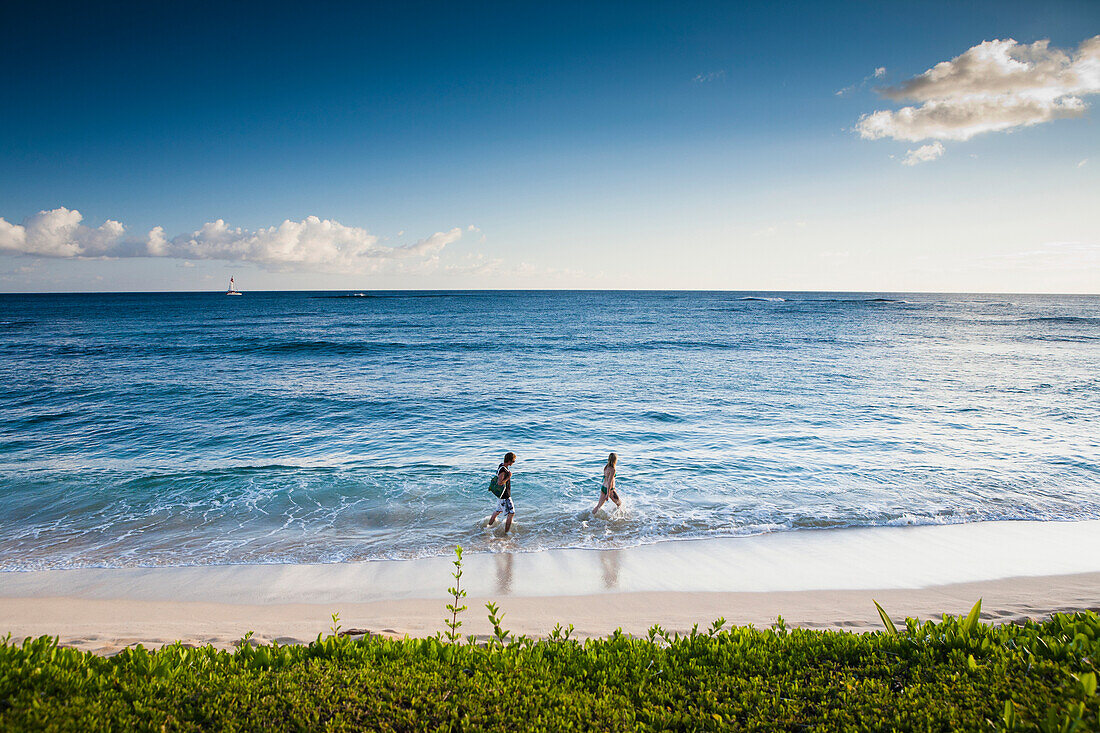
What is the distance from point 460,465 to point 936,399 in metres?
21.0

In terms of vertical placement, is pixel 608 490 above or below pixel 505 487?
below

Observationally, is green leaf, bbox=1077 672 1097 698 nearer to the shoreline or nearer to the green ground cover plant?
the green ground cover plant

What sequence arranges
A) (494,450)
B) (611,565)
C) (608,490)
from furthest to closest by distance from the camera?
1. (494,450)
2. (608,490)
3. (611,565)

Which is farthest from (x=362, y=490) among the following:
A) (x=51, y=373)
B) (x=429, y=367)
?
(x=51, y=373)

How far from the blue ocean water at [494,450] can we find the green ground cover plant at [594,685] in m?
5.42

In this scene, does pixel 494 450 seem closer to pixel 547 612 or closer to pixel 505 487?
pixel 505 487

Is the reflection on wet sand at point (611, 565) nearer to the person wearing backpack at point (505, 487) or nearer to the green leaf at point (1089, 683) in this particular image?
the person wearing backpack at point (505, 487)

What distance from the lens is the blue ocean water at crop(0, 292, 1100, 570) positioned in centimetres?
1062

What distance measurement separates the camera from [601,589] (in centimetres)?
820

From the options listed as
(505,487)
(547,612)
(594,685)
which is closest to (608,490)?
(505,487)

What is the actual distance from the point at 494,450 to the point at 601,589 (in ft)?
26.7

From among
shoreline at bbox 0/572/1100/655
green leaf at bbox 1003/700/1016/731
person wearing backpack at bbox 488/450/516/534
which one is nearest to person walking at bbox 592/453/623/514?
person wearing backpack at bbox 488/450/516/534

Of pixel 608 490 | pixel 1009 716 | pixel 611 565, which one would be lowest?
pixel 611 565

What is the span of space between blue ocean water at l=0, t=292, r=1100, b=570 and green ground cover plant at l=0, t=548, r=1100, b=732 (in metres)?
5.42
